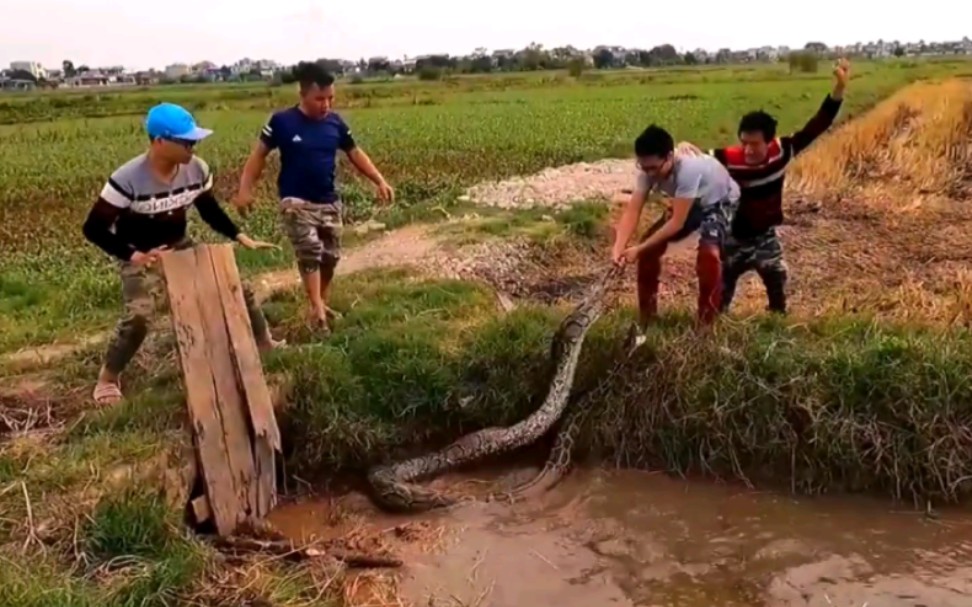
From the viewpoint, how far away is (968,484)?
4.74 metres

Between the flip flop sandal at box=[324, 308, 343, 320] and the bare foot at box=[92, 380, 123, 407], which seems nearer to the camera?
the bare foot at box=[92, 380, 123, 407]

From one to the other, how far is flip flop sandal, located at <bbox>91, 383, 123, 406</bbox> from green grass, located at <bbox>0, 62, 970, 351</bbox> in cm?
143

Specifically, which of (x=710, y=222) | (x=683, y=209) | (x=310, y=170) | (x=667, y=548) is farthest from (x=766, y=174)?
(x=310, y=170)

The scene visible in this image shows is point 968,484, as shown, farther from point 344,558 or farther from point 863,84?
point 863,84

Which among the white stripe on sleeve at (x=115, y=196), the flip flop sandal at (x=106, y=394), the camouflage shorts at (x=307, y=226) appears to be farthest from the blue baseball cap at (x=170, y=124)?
the flip flop sandal at (x=106, y=394)

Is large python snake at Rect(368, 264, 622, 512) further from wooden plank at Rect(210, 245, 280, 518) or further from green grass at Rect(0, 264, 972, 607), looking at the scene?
wooden plank at Rect(210, 245, 280, 518)

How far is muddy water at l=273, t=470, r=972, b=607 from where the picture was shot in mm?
4047

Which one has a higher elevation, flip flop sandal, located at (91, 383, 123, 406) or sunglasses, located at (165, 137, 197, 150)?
sunglasses, located at (165, 137, 197, 150)

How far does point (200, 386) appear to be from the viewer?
441cm

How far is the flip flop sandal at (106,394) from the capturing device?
206 inches

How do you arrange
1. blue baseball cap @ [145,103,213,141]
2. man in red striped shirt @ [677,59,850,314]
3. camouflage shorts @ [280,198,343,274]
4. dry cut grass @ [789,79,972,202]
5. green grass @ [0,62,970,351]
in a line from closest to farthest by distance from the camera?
blue baseball cap @ [145,103,213,141] < man in red striped shirt @ [677,59,850,314] < camouflage shorts @ [280,198,343,274] < green grass @ [0,62,970,351] < dry cut grass @ [789,79,972,202]

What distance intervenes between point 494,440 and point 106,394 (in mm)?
2131

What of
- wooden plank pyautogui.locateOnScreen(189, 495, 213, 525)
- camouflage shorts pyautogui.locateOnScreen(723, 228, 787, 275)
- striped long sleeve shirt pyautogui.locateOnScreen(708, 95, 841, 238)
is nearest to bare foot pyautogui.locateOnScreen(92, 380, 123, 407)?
wooden plank pyautogui.locateOnScreen(189, 495, 213, 525)

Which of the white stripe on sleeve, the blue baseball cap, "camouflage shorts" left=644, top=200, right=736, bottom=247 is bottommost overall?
"camouflage shorts" left=644, top=200, right=736, bottom=247
